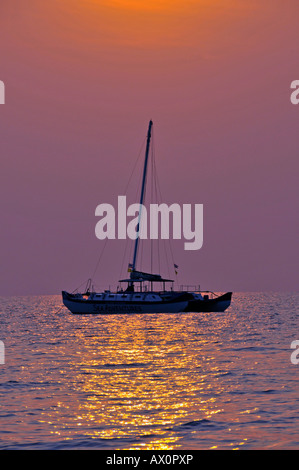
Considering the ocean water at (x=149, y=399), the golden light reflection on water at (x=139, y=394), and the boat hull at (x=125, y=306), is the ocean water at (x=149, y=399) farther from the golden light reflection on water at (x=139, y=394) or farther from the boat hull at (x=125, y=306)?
the boat hull at (x=125, y=306)

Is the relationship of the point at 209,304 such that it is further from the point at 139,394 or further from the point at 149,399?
the point at 149,399

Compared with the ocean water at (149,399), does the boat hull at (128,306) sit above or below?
above

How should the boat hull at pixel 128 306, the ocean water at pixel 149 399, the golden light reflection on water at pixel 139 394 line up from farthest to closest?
the boat hull at pixel 128 306
the golden light reflection on water at pixel 139 394
the ocean water at pixel 149 399

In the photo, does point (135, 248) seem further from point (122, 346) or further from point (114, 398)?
point (114, 398)

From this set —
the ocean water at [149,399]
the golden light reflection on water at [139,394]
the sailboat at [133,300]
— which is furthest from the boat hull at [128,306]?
the ocean water at [149,399]

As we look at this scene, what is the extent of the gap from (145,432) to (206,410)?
4.56m

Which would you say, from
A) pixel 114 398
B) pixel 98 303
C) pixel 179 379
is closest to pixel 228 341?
pixel 179 379

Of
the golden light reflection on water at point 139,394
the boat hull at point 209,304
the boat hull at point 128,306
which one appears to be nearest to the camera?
the golden light reflection on water at point 139,394

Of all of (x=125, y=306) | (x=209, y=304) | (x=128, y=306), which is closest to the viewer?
(x=125, y=306)

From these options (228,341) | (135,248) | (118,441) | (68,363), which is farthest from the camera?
(135,248)

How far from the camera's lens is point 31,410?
25.0 meters

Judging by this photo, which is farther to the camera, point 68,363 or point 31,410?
point 68,363

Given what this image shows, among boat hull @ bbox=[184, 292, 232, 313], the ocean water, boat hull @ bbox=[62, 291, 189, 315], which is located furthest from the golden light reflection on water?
boat hull @ bbox=[184, 292, 232, 313]

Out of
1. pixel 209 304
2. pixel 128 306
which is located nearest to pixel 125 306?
pixel 128 306
